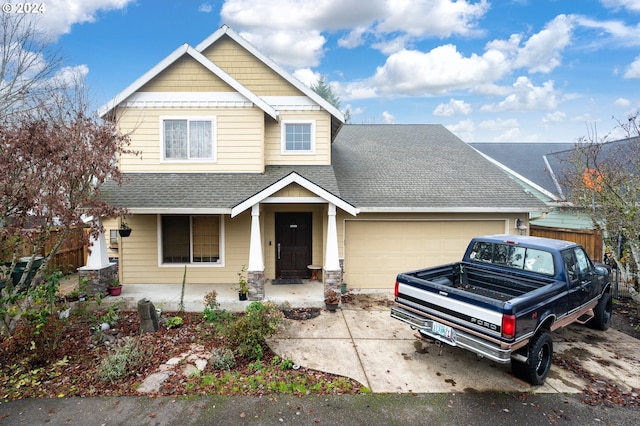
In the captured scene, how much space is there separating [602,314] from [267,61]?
1093cm

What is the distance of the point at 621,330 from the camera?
7.05 meters

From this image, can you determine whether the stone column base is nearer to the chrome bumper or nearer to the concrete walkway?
the concrete walkway

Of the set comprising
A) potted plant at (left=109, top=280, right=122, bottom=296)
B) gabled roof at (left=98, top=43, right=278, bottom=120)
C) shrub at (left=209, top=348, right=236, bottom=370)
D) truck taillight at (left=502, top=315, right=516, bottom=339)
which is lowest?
shrub at (left=209, top=348, right=236, bottom=370)

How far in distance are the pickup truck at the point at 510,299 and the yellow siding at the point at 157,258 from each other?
5.52 metres

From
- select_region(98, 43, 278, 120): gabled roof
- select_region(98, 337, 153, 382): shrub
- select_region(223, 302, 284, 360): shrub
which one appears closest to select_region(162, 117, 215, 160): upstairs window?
select_region(98, 43, 278, 120): gabled roof

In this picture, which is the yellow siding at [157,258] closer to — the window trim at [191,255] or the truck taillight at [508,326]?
the window trim at [191,255]

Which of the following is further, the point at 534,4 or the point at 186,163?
the point at 534,4

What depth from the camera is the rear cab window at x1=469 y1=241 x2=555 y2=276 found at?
566 cm

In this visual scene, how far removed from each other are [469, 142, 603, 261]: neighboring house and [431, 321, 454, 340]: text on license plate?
6.85 metres

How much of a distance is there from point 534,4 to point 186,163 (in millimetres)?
14625

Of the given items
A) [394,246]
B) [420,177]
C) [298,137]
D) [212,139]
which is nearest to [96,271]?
[212,139]

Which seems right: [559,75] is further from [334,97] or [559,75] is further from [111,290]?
[334,97]

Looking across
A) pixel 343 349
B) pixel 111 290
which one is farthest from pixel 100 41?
pixel 343 349

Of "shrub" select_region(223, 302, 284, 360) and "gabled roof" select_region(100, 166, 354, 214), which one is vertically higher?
"gabled roof" select_region(100, 166, 354, 214)
